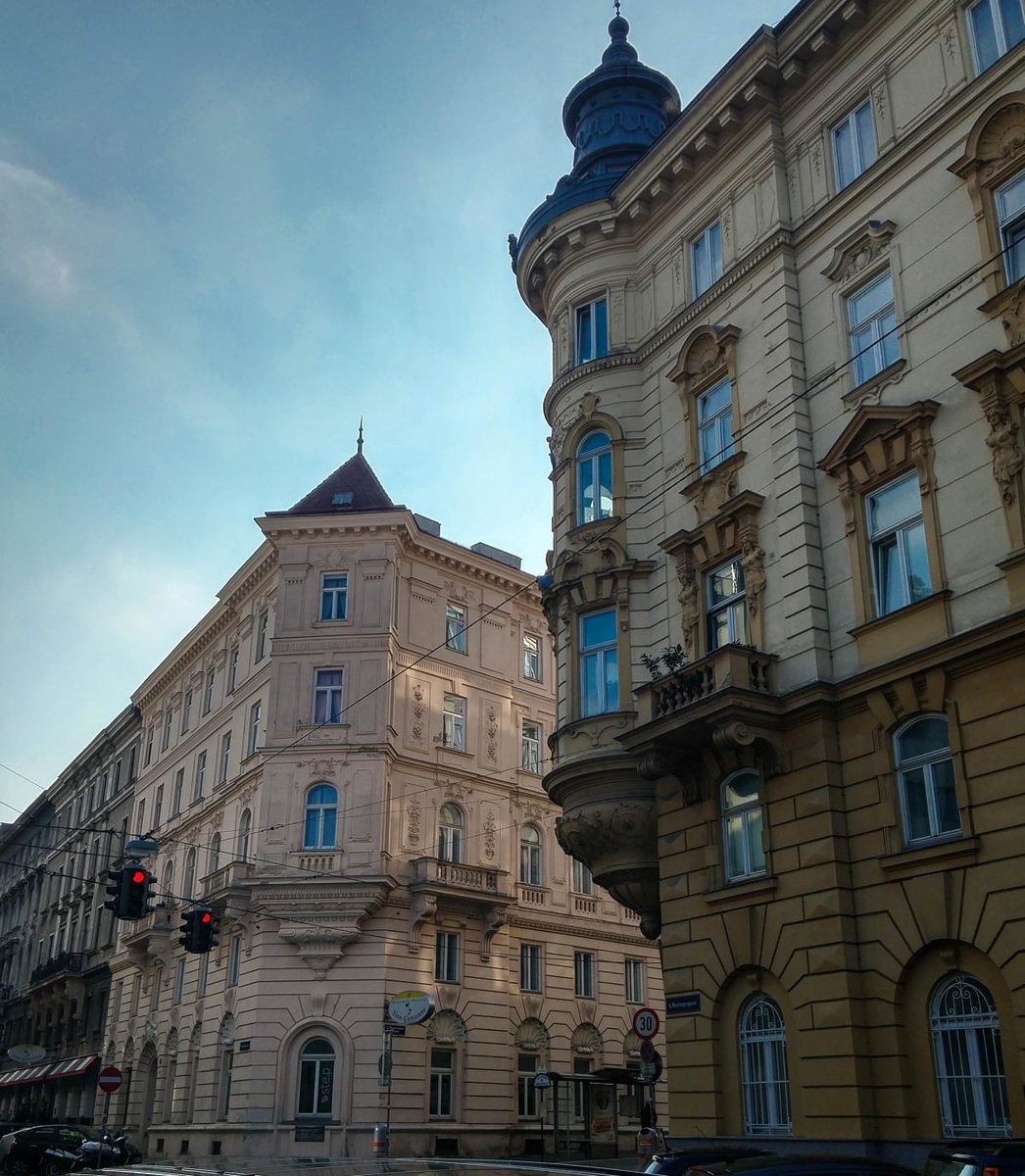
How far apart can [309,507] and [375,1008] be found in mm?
17901

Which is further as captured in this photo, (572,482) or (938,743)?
(572,482)

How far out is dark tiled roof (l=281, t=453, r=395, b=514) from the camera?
43.4 metres

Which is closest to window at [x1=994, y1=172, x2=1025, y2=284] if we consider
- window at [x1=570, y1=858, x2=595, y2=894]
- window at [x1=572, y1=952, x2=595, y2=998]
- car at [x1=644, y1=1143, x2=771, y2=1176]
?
car at [x1=644, y1=1143, x2=771, y2=1176]

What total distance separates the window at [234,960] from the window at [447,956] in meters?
6.12

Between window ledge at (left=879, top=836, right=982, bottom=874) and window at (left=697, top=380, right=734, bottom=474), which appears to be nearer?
window ledge at (left=879, top=836, right=982, bottom=874)

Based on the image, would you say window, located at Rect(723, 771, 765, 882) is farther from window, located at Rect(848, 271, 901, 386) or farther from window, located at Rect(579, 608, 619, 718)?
window, located at Rect(848, 271, 901, 386)

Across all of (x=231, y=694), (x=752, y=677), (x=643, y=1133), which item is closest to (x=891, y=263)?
(x=752, y=677)

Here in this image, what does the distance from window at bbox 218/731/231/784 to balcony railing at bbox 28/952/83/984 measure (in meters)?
19.0

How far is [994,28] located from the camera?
743 inches

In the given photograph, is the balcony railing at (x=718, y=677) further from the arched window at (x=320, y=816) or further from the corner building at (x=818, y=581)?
the arched window at (x=320, y=816)

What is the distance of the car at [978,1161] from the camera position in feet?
23.2

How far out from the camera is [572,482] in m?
25.6

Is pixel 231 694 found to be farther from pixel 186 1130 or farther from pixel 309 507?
pixel 186 1130

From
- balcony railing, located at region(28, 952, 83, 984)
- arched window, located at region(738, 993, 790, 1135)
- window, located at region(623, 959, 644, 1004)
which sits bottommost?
arched window, located at region(738, 993, 790, 1135)
